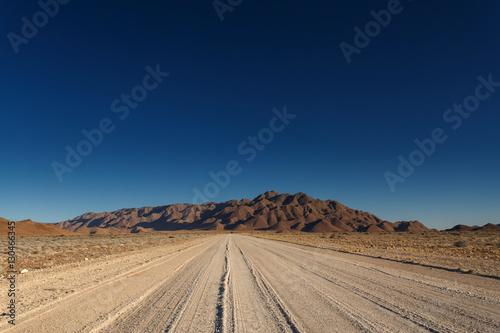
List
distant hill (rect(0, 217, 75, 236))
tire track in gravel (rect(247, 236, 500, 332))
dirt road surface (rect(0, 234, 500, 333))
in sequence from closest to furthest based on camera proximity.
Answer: dirt road surface (rect(0, 234, 500, 333)) < tire track in gravel (rect(247, 236, 500, 332)) < distant hill (rect(0, 217, 75, 236))

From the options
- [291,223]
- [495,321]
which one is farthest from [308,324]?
[291,223]

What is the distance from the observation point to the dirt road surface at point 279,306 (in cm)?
544

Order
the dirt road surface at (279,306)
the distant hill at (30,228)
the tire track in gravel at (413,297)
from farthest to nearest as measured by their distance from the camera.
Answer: the distant hill at (30,228) → the tire track in gravel at (413,297) → the dirt road surface at (279,306)

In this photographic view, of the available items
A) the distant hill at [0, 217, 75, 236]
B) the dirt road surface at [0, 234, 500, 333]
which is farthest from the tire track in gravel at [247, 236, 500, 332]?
the distant hill at [0, 217, 75, 236]

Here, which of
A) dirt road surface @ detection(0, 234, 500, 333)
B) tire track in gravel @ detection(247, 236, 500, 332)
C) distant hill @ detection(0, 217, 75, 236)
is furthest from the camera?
distant hill @ detection(0, 217, 75, 236)

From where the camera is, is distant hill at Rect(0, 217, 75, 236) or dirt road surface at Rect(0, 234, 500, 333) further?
distant hill at Rect(0, 217, 75, 236)

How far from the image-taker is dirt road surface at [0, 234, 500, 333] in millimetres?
5436

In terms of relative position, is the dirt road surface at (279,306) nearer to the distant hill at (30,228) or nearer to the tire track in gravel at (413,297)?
the tire track in gravel at (413,297)

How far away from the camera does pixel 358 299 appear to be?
7.29m

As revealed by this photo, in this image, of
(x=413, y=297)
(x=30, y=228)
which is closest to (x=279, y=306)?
(x=413, y=297)

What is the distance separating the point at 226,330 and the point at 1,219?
116216 mm

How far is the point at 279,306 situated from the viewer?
22.4ft

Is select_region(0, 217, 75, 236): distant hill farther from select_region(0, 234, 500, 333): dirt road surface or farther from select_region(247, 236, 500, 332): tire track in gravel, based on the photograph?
select_region(247, 236, 500, 332): tire track in gravel

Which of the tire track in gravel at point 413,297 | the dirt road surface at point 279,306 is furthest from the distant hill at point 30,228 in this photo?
the tire track in gravel at point 413,297
